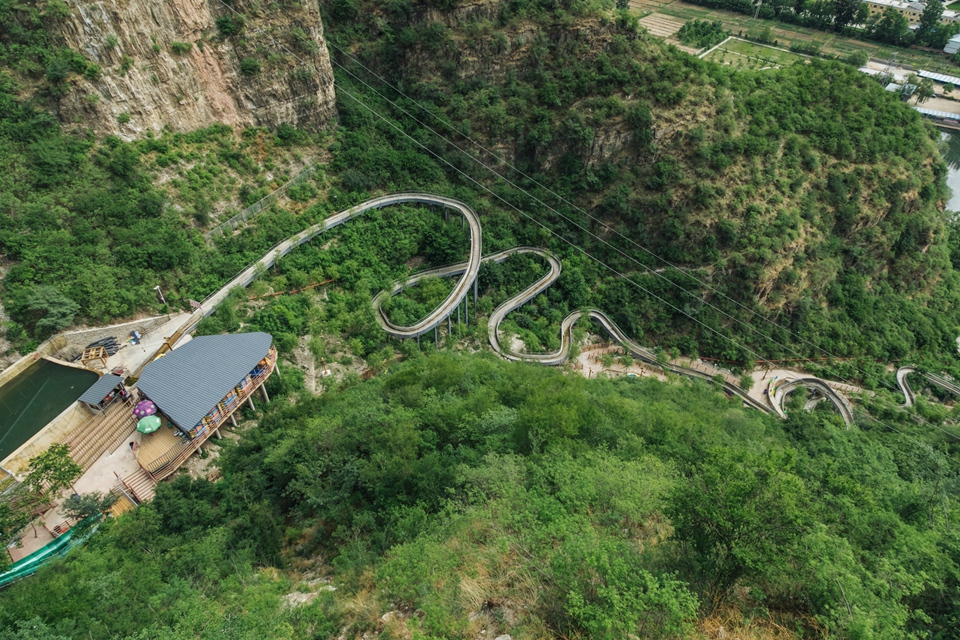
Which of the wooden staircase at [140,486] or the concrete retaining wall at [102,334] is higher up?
the concrete retaining wall at [102,334]

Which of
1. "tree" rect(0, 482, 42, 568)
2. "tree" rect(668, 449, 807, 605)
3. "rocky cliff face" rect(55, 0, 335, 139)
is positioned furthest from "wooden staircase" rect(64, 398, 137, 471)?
"tree" rect(668, 449, 807, 605)

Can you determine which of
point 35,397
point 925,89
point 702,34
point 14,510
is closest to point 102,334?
point 35,397

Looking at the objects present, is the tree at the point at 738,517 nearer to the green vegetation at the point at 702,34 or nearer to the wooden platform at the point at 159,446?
the wooden platform at the point at 159,446

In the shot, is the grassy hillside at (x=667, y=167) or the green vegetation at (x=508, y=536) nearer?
the green vegetation at (x=508, y=536)

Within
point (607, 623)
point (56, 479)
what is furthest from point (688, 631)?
point (56, 479)

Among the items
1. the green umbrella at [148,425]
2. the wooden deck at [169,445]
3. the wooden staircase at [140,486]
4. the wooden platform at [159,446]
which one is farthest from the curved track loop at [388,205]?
the wooden staircase at [140,486]

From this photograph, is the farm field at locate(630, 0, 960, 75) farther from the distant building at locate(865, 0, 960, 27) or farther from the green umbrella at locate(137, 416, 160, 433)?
the green umbrella at locate(137, 416, 160, 433)
